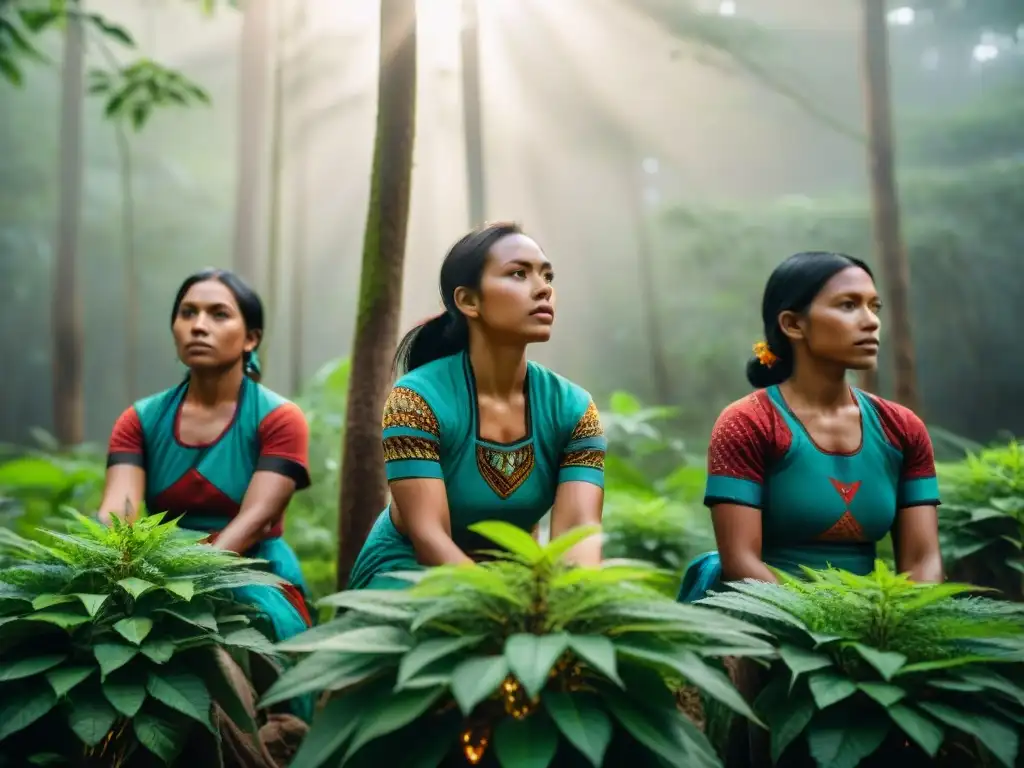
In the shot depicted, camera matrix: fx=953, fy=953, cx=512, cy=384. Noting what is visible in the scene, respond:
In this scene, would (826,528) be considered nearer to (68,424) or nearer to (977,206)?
(68,424)

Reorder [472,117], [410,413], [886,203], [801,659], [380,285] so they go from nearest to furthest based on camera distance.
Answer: [801,659], [410,413], [380,285], [472,117], [886,203]

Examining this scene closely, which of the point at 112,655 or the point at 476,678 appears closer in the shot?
the point at 476,678

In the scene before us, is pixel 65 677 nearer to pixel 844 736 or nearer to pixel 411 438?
pixel 411 438

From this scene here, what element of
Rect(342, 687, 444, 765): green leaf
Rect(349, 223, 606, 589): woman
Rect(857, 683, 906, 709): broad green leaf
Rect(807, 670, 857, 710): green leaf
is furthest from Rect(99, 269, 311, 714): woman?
Rect(857, 683, 906, 709): broad green leaf

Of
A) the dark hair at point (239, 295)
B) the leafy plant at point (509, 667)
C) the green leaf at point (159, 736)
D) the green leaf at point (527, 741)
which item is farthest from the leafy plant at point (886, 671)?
the dark hair at point (239, 295)

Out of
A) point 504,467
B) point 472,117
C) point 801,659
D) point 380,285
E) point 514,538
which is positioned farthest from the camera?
point 472,117

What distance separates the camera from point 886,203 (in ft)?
24.9

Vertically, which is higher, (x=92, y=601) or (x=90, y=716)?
(x=92, y=601)

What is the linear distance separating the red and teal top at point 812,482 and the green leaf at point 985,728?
974mm

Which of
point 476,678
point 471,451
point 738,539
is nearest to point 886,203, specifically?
point 738,539

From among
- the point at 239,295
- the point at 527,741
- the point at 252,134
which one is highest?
the point at 252,134

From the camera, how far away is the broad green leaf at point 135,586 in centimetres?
244

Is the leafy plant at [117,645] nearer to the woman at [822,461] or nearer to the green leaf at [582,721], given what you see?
the green leaf at [582,721]

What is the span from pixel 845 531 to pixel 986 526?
1.40 m
